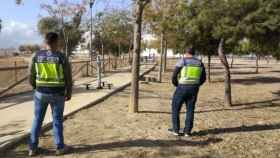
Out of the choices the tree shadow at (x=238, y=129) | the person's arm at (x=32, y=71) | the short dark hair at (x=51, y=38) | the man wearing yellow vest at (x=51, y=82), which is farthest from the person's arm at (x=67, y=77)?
the tree shadow at (x=238, y=129)

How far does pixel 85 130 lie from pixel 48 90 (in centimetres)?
264

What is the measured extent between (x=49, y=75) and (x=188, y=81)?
2899 mm

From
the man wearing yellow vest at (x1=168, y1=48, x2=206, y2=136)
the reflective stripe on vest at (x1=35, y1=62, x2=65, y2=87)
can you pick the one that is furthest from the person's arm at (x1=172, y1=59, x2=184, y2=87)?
the reflective stripe on vest at (x1=35, y1=62, x2=65, y2=87)

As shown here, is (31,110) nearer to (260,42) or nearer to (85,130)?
(85,130)

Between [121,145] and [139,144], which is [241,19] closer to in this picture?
[139,144]

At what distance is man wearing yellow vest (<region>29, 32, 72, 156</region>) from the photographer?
691 cm

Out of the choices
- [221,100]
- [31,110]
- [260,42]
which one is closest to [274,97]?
[221,100]

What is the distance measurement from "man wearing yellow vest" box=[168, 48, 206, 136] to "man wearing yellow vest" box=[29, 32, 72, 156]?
252 centimetres

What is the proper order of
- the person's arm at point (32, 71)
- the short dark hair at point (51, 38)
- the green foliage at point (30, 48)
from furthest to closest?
the green foliage at point (30, 48), the person's arm at point (32, 71), the short dark hair at point (51, 38)

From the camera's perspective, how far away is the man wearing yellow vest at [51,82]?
6906 millimetres

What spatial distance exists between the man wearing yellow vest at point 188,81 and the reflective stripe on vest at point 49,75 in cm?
262

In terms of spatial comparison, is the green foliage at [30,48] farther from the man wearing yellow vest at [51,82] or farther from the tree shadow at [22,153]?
the man wearing yellow vest at [51,82]

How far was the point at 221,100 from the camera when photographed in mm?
16859

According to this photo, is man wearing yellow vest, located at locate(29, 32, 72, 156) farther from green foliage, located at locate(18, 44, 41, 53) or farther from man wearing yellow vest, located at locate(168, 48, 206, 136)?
green foliage, located at locate(18, 44, 41, 53)
